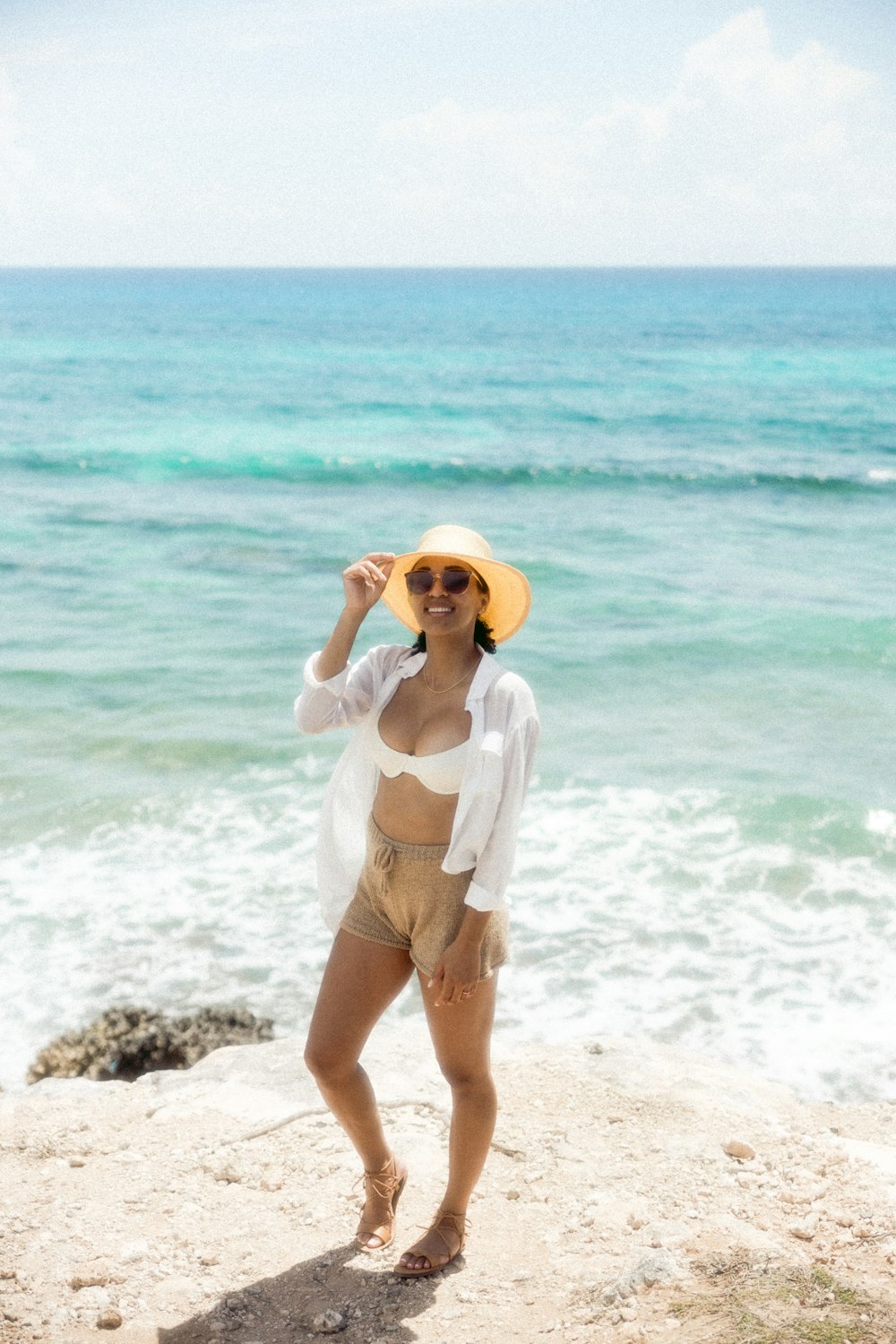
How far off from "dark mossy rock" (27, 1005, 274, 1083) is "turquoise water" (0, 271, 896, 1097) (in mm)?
215

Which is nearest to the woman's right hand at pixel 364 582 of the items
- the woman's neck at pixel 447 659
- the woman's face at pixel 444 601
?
the woman's face at pixel 444 601

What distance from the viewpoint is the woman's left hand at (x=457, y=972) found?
330 centimetres

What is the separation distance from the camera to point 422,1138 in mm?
4461

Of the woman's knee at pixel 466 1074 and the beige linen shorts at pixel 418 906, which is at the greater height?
the beige linen shorts at pixel 418 906

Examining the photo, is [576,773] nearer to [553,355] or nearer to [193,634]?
[193,634]

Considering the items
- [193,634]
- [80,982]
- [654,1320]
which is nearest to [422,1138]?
[654,1320]

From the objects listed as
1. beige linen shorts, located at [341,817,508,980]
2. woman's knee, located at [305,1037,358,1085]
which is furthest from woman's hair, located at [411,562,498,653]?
woman's knee, located at [305,1037,358,1085]

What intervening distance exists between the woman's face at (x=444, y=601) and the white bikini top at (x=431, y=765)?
345 mm

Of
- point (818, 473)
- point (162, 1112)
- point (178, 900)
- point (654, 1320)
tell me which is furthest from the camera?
point (818, 473)

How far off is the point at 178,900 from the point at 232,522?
39.6ft

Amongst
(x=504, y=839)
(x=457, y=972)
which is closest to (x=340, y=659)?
(x=504, y=839)

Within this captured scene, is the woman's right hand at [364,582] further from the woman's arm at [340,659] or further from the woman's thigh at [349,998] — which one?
the woman's thigh at [349,998]

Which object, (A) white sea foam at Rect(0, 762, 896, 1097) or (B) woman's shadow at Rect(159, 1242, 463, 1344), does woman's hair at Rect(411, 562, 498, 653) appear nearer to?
(B) woman's shadow at Rect(159, 1242, 463, 1344)

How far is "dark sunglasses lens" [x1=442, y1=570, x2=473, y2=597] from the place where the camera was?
3420 mm
